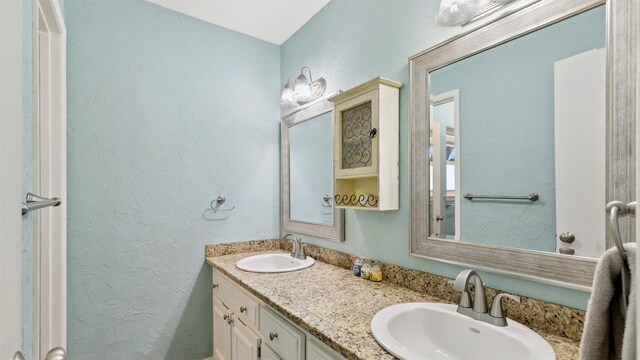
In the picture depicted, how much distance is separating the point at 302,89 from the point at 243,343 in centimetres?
155

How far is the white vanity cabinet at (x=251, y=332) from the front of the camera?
114cm

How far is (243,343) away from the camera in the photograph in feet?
5.26

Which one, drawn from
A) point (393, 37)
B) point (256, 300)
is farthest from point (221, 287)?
point (393, 37)

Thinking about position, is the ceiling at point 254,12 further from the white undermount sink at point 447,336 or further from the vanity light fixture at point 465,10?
the white undermount sink at point 447,336

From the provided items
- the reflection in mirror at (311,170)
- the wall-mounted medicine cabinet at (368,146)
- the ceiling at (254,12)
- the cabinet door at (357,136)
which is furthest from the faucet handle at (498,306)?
the ceiling at (254,12)

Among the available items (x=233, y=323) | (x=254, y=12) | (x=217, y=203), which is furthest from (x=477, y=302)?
(x=254, y=12)

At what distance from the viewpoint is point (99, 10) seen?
1.83 metres

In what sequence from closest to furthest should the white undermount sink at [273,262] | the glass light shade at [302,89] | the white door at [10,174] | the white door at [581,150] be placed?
1. the white door at [10,174]
2. the white door at [581,150]
3. the white undermount sink at [273,262]
4. the glass light shade at [302,89]

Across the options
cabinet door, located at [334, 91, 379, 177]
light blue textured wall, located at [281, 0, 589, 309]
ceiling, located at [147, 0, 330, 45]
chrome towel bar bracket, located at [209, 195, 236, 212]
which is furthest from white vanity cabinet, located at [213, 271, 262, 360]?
ceiling, located at [147, 0, 330, 45]

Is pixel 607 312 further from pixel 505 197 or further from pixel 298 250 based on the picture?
pixel 298 250

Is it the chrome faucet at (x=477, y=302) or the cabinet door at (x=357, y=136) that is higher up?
the cabinet door at (x=357, y=136)

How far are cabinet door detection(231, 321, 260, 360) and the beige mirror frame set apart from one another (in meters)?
0.88

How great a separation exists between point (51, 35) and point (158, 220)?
1.11 metres

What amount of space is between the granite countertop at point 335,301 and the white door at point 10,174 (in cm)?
75
